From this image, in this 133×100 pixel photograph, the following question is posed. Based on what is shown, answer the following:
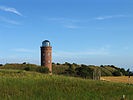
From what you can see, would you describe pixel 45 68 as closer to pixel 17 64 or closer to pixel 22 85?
pixel 17 64

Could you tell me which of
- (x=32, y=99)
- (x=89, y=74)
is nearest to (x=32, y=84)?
(x=32, y=99)

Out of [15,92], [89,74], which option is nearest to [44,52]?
[89,74]

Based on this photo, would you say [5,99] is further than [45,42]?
No

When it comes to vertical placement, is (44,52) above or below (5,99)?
above

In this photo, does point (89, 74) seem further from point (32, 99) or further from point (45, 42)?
point (32, 99)

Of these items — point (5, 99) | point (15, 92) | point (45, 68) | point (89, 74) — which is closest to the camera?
point (5, 99)

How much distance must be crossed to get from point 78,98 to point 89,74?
3232 centimetres

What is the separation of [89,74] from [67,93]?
100 feet

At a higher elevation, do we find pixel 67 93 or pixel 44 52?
pixel 44 52

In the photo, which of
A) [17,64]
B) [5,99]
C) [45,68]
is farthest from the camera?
[17,64]

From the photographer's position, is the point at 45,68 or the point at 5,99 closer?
the point at 5,99

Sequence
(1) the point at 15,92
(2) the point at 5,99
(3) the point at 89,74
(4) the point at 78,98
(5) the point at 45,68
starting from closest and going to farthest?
(2) the point at 5,99
(4) the point at 78,98
(1) the point at 15,92
(3) the point at 89,74
(5) the point at 45,68

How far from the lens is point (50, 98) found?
14914 millimetres

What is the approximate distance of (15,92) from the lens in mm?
17016
